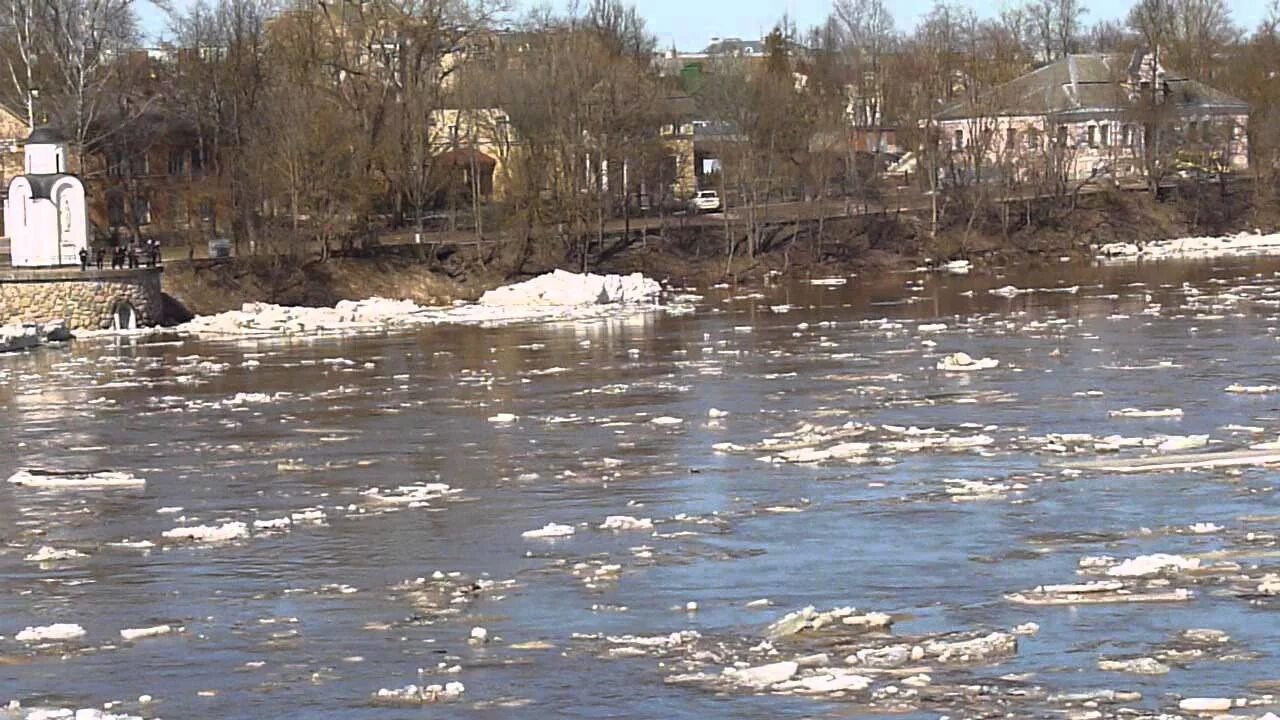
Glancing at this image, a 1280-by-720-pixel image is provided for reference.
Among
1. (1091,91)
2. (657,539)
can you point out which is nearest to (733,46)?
(1091,91)

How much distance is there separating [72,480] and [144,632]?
7.82m

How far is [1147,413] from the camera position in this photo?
23.1m

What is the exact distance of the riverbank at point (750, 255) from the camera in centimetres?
5131

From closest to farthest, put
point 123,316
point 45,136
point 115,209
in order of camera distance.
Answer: point 123,316
point 45,136
point 115,209

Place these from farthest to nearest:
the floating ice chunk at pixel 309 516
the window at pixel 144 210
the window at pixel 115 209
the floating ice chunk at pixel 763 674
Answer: the window at pixel 115 209
the window at pixel 144 210
the floating ice chunk at pixel 309 516
the floating ice chunk at pixel 763 674

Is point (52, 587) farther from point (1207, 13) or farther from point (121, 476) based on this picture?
point (1207, 13)

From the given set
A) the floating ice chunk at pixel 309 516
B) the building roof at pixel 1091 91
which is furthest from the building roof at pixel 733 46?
the floating ice chunk at pixel 309 516

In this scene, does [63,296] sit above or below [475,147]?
below

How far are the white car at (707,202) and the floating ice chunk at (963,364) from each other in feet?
133

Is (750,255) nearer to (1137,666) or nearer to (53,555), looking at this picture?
(53,555)

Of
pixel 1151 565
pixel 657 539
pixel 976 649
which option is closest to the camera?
pixel 976 649

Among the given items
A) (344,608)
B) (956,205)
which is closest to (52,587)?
(344,608)

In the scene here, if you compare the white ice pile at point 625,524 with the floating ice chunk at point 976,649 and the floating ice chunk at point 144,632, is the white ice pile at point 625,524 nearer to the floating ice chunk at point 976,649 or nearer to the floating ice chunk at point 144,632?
the floating ice chunk at point 144,632

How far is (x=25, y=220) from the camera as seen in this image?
45.1m
